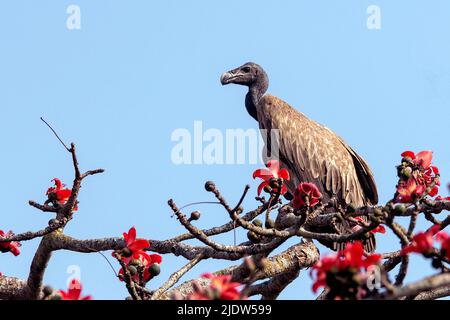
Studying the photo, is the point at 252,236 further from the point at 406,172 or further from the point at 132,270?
the point at 406,172

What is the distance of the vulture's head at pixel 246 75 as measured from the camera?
13881 millimetres

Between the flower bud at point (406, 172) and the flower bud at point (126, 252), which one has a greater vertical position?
the flower bud at point (406, 172)

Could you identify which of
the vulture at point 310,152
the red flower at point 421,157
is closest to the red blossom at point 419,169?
the red flower at point 421,157

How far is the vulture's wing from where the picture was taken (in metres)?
12.6

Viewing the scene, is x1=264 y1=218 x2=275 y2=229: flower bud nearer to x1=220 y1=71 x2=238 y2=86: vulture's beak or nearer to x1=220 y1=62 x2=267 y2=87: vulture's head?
x1=220 y1=71 x2=238 y2=86: vulture's beak

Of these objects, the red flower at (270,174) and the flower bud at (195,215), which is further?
the red flower at (270,174)

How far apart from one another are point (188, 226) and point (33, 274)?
1830 millimetres

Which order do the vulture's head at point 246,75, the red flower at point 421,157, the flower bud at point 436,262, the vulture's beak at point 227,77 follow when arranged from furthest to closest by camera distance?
the vulture's head at point 246,75 → the vulture's beak at point 227,77 → the red flower at point 421,157 → the flower bud at point 436,262

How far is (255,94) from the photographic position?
13945mm

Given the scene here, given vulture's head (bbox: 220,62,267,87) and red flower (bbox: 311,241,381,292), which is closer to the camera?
red flower (bbox: 311,241,381,292)

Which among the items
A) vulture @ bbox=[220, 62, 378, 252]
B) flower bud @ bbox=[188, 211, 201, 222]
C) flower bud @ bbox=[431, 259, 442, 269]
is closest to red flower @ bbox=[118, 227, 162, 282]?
flower bud @ bbox=[188, 211, 201, 222]

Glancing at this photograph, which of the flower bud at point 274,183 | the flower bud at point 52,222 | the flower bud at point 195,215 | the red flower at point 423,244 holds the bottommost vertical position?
the flower bud at point 52,222

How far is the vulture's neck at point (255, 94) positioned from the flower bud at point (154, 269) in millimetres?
6987

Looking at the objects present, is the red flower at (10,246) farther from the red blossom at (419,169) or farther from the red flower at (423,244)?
the red flower at (423,244)
